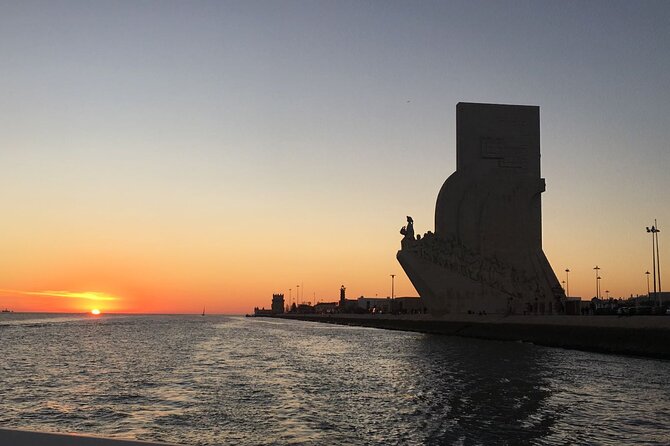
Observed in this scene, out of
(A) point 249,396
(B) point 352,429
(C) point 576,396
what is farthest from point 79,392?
(C) point 576,396

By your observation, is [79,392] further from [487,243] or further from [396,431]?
[487,243]

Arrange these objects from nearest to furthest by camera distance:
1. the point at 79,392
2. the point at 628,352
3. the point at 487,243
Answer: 1. the point at 79,392
2. the point at 628,352
3. the point at 487,243

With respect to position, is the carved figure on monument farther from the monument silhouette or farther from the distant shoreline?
the distant shoreline

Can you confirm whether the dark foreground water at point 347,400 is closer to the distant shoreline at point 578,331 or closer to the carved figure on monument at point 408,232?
the distant shoreline at point 578,331

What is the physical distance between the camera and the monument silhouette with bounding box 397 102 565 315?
2174 inches

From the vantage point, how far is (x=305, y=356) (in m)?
25.3

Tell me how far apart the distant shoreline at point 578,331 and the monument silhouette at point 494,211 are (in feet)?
22.0

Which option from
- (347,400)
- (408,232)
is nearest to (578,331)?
(347,400)

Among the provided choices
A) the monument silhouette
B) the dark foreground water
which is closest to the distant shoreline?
the dark foreground water

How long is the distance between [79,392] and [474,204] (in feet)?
158

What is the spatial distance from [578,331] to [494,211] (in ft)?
94.7

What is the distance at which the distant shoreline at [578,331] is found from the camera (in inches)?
946

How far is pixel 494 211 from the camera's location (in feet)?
191

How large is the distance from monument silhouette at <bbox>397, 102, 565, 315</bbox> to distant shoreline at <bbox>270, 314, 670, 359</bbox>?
22.0ft
